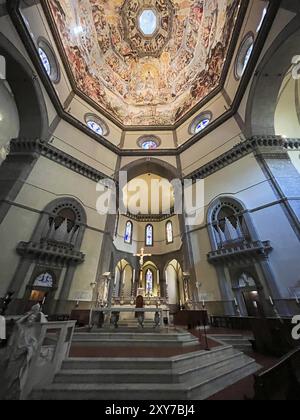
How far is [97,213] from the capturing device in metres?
13.3

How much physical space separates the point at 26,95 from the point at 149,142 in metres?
10.7

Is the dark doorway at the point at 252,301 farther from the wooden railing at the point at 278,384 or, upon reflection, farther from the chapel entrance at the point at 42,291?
the chapel entrance at the point at 42,291

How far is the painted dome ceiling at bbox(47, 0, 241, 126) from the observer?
50.2 feet

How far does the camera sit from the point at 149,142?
61.8 feet

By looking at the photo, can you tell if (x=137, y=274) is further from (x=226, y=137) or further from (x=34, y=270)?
(x=226, y=137)

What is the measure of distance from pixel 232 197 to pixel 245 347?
27.1 ft

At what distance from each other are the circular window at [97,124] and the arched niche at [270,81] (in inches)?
476

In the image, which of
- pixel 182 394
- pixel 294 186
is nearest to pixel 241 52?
pixel 294 186

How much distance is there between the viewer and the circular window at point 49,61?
40.7ft

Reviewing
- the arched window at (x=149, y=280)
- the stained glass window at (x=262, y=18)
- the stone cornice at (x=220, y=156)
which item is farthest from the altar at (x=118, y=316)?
the stained glass window at (x=262, y=18)

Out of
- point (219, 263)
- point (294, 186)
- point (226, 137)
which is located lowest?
point (219, 263)

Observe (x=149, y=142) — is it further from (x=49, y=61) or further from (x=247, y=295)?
(x=247, y=295)

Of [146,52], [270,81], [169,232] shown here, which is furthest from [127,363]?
[146,52]
